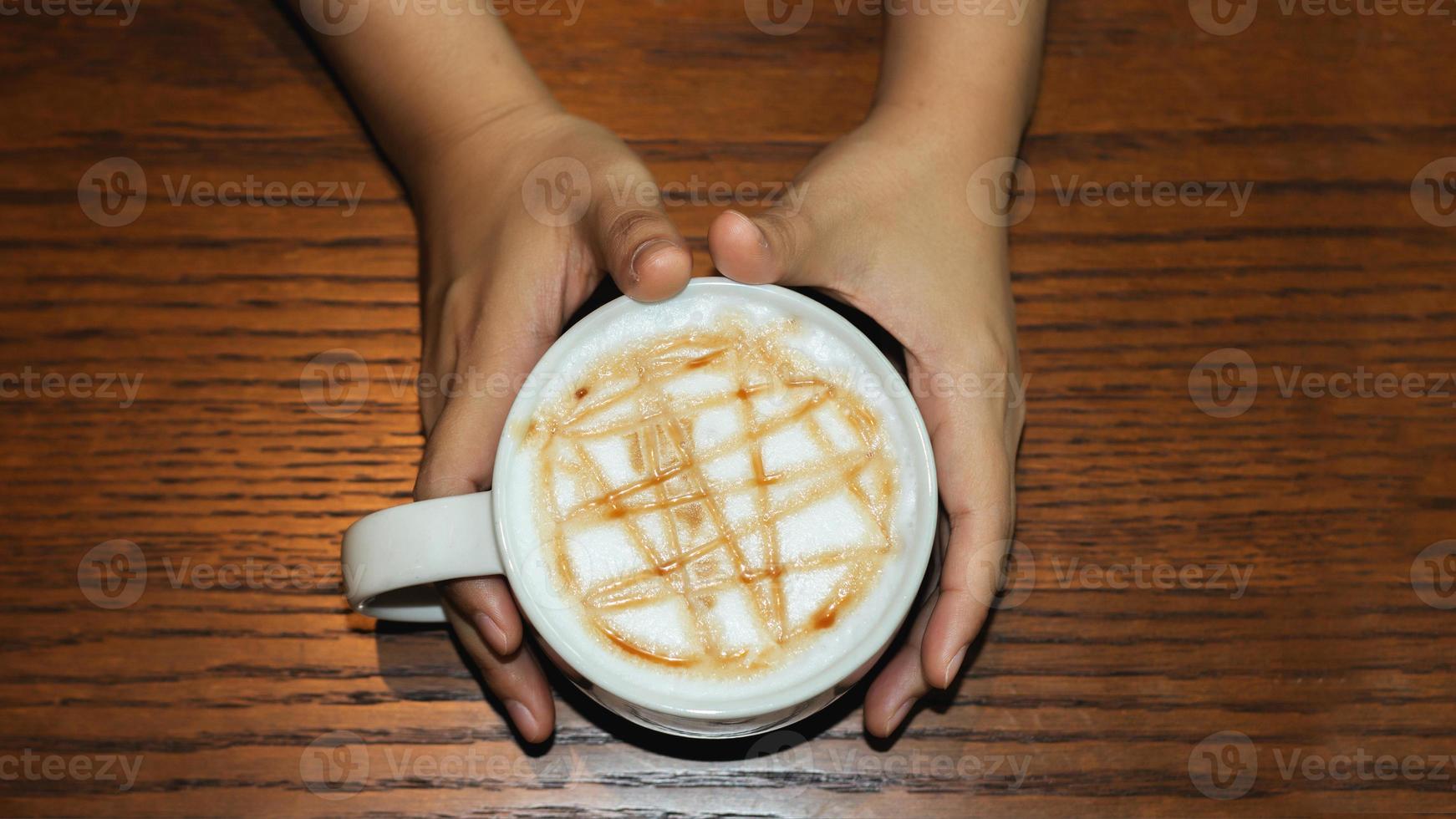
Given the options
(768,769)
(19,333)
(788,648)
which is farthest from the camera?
(19,333)

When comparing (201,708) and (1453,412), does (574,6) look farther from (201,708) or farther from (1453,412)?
(1453,412)

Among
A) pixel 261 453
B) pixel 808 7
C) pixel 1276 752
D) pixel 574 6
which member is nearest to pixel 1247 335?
pixel 1276 752

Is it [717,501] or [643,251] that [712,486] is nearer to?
[717,501]

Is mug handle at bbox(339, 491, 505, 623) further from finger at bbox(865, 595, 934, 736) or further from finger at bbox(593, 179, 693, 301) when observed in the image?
finger at bbox(865, 595, 934, 736)

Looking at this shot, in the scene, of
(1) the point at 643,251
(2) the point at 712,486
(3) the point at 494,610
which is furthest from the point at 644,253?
(3) the point at 494,610

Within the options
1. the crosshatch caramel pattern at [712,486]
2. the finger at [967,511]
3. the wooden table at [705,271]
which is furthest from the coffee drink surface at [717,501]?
the wooden table at [705,271]
